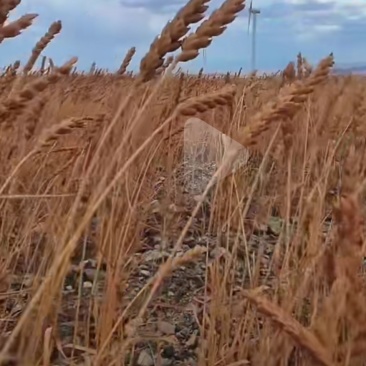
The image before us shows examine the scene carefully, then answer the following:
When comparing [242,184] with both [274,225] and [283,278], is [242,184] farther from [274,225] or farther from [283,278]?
[283,278]

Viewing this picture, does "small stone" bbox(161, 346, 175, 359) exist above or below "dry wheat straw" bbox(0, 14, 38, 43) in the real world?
below

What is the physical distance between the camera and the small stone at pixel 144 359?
1417 millimetres

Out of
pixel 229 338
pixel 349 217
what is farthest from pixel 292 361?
pixel 349 217

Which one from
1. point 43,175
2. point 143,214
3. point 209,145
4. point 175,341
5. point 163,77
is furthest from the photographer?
point 209,145

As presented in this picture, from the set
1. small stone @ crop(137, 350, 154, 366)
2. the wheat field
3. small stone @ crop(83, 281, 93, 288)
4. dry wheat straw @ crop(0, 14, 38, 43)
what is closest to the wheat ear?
the wheat field

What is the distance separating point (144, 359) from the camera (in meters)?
1.42

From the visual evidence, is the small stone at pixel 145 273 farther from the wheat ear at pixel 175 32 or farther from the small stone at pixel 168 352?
the wheat ear at pixel 175 32

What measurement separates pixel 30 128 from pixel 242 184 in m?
1.21

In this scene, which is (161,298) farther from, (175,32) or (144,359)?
(175,32)

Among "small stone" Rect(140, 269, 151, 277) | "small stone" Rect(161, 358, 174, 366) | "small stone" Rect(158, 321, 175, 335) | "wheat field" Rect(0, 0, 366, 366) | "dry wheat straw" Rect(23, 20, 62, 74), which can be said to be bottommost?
"small stone" Rect(161, 358, 174, 366)

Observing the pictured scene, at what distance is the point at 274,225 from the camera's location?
2404mm

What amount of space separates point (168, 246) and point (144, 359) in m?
0.64

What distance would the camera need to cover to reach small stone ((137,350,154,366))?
1417 mm

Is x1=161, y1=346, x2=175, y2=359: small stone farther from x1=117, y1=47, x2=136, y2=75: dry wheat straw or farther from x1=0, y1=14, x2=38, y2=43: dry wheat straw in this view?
x1=0, y1=14, x2=38, y2=43: dry wheat straw
